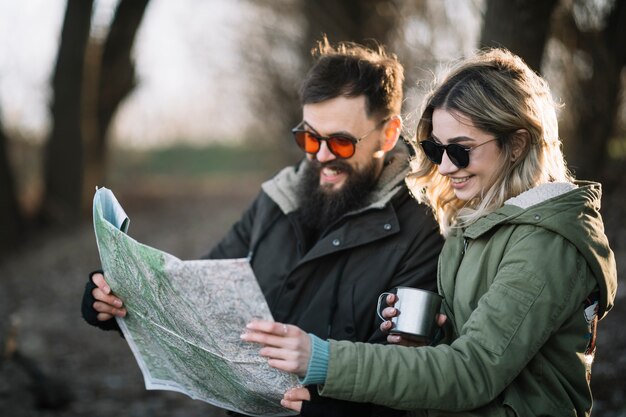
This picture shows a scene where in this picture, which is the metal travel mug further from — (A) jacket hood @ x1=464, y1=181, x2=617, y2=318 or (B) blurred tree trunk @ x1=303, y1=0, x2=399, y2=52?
(B) blurred tree trunk @ x1=303, y1=0, x2=399, y2=52

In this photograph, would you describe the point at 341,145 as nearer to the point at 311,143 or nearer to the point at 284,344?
the point at 311,143

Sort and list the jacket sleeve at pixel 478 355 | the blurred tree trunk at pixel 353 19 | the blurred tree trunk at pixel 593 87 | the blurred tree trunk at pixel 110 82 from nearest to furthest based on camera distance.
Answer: the jacket sleeve at pixel 478 355
the blurred tree trunk at pixel 593 87
the blurred tree trunk at pixel 353 19
the blurred tree trunk at pixel 110 82

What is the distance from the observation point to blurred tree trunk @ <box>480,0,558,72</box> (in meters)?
4.13

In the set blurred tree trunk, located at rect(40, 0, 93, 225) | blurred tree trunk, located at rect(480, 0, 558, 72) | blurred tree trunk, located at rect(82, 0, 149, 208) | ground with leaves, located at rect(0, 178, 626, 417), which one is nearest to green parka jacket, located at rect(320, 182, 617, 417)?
blurred tree trunk, located at rect(480, 0, 558, 72)

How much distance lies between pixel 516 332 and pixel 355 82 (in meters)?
1.66

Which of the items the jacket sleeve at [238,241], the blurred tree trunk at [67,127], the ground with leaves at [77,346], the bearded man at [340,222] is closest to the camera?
the bearded man at [340,222]

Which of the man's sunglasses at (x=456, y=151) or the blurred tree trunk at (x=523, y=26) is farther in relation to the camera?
the blurred tree trunk at (x=523, y=26)

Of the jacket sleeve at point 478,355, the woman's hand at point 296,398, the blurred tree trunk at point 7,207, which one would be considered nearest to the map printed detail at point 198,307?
the woman's hand at point 296,398

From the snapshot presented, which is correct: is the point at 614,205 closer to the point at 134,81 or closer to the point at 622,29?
the point at 622,29

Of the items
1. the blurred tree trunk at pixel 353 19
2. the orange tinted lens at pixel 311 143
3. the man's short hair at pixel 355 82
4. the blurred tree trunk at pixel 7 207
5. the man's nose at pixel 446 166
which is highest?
the blurred tree trunk at pixel 353 19

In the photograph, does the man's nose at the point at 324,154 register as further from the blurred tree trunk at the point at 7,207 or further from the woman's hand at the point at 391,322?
the blurred tree trunk at the point at 7,207

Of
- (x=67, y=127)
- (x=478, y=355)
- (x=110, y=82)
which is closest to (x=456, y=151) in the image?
(x=478, y=355)

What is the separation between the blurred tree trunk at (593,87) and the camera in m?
4.98

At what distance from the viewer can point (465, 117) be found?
Answer: 245 cm
